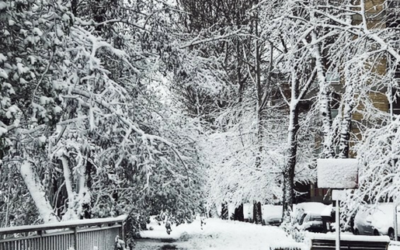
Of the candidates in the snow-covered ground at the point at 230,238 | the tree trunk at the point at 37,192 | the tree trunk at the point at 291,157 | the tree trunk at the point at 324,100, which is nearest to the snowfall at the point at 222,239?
the snow-covered ground at the point at 230,238

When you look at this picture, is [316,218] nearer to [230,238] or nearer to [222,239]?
[230,238]

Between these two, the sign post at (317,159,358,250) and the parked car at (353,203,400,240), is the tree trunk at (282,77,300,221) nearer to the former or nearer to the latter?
the parked car at (353,203,400,240)

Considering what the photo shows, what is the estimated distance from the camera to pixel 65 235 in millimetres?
11531

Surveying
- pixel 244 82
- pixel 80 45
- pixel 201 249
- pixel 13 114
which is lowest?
pixel 201 249

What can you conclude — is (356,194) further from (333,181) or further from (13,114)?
(13,114)

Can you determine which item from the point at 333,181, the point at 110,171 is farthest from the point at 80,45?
the point at 110,171

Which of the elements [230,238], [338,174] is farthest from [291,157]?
[338,174]

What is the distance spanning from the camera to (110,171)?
1630 cm

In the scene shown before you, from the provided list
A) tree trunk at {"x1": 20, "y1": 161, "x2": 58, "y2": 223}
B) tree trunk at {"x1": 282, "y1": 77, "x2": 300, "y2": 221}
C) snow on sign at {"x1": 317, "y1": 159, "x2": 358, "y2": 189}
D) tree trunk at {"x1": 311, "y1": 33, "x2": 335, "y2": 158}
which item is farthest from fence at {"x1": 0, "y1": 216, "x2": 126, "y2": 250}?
tree trunk at {"x1": 282, "y1": 77, "x2": 300, "y2": 221}

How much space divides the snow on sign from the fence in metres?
4.86

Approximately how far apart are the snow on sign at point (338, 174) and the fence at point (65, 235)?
4.86 m

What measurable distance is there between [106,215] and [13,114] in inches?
400

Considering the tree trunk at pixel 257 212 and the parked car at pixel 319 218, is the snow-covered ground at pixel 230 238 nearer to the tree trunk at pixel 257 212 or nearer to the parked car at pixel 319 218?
the parked car at pixel 319 218

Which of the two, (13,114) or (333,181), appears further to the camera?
(333,181)
